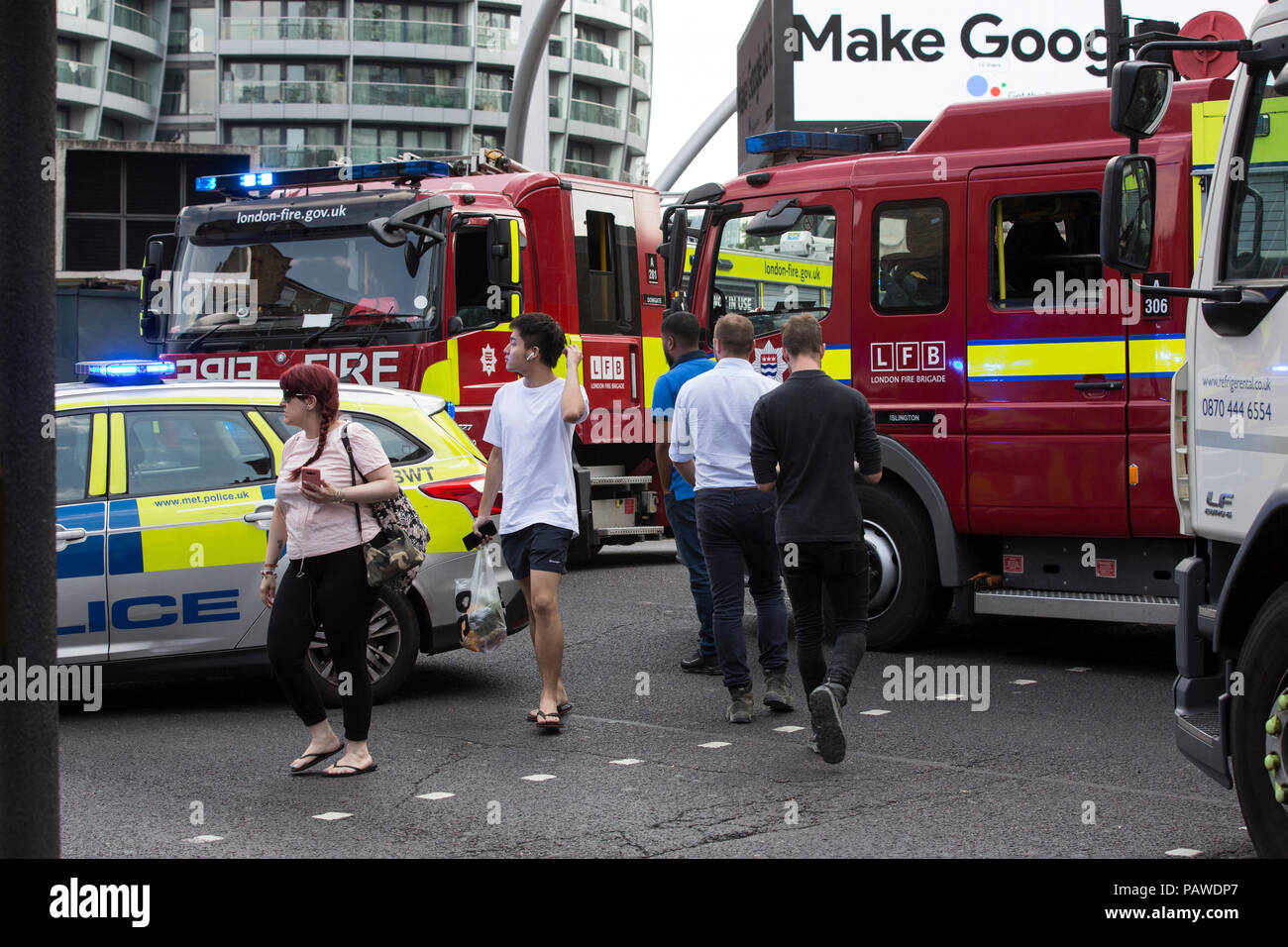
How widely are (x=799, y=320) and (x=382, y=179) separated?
268 inches

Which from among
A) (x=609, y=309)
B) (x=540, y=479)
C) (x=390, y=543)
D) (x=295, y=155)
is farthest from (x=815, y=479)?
(x=295, y=155)

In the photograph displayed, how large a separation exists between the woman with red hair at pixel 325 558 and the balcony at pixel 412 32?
68792mm

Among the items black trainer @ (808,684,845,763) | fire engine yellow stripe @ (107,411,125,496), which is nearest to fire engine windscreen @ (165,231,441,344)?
fire engine yellow stripe @ (107,411,125,496)

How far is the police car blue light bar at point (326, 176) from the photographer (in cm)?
1270

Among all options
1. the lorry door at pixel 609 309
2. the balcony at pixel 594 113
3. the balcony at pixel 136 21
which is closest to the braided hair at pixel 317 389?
the lorry door at pixel 609 309

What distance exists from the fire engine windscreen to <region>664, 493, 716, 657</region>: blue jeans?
3.93 m

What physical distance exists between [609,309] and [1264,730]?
992cm

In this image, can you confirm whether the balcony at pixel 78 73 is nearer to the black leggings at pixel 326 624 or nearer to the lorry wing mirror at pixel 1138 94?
the black leggings at pixel 326 624

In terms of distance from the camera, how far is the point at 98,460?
745cm

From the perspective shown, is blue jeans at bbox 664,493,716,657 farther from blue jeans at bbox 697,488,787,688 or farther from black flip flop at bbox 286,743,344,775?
black flip flop at bbox 286,743,344,775

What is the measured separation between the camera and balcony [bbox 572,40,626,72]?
7744 centimetres
